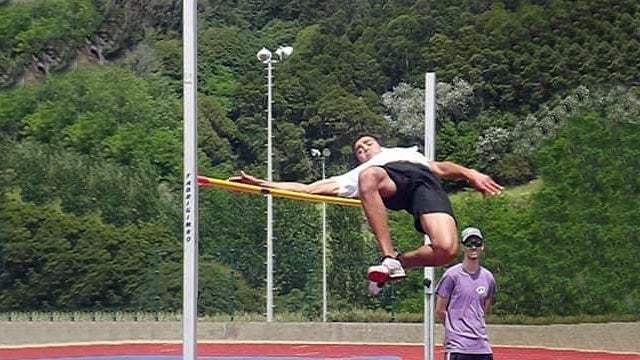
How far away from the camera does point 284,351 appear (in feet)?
53.1

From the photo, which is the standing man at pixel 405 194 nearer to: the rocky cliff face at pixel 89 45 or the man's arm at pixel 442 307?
the man's arm at pixel 442 307

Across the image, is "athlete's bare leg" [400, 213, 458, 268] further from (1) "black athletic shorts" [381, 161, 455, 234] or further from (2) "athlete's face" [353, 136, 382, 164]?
(2) "athlete's face" [353, 136, 382, 164]

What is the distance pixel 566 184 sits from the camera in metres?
18.5

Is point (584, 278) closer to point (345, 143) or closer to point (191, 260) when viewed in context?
point (345, 143)

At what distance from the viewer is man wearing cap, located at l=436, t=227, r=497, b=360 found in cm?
564

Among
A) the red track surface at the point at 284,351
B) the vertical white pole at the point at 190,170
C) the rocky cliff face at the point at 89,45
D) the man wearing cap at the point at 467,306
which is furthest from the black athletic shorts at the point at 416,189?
the rocky cliff face at the point at 89,45

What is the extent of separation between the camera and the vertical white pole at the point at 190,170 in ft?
16.5

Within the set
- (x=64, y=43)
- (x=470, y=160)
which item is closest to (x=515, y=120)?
(x=470, y=160)

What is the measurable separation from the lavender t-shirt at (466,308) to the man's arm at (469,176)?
87 centimetres

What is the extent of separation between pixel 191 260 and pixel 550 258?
13.5 meters

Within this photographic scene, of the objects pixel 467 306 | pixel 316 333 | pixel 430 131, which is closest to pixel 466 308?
pixel 467 306

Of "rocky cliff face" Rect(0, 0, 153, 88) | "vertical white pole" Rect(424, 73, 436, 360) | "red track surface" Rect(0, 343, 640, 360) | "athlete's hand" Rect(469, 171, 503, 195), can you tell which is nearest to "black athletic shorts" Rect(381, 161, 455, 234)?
"athlete's hand" Rect(469, 171, 503, 195)

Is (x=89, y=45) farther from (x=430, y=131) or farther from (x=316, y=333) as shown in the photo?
(x=430, y=131)

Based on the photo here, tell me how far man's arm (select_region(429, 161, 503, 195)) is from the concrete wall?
12.0 m
